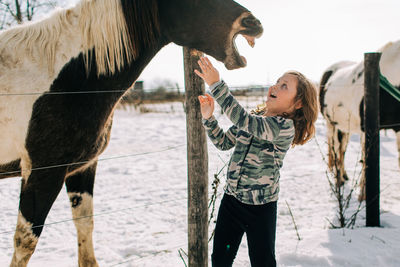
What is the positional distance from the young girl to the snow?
0.49m

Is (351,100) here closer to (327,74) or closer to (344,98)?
(344,98)

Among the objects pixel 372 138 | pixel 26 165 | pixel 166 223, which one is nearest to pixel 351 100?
pixel 372 138

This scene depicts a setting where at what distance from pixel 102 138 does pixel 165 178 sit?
3019mm

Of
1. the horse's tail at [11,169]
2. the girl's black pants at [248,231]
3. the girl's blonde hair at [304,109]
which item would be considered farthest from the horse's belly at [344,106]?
the horse's tail at [11,169]

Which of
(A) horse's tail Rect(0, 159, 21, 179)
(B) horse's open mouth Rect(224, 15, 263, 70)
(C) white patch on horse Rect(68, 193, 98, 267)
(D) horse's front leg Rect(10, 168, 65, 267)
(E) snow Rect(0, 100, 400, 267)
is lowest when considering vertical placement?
(E) snow Rect(0, 100, 400, 267)

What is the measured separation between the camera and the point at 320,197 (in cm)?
415

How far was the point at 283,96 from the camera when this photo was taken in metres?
1.59

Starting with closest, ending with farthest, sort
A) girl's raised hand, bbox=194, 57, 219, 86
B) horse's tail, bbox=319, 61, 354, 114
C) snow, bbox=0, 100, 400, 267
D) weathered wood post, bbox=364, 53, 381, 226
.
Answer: girl's raised hand, bbox=194, 57, 219, 86 < snow, bbox=0, 100, 400, 267 < weathered wood post, bbox=364, 53, 381, 226 < horse's tail, bbox=319, 61, 354, 114

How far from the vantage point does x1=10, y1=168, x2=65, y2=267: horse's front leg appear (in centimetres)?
165

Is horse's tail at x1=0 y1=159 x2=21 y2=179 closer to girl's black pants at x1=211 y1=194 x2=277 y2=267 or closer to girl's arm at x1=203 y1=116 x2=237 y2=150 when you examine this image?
girl's arm at x1=203 y1=116 x2=237 y2=150

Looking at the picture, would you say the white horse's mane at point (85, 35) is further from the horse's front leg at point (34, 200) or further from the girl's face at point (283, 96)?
the girl's face at point (283, 96)

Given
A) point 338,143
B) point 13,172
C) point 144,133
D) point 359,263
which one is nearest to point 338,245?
point 359,263

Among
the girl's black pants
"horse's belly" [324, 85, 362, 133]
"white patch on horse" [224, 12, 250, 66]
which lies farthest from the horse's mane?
"horse's belly" [324, 85, 362, 133]

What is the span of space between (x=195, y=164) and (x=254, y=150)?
39cm
